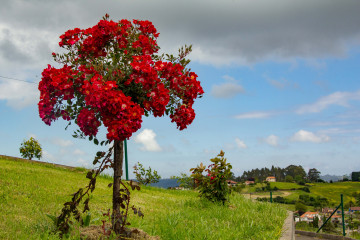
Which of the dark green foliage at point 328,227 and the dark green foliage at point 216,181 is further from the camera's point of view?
the dark green foliage at point 328,227

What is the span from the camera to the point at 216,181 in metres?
9.23

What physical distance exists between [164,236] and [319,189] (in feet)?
216

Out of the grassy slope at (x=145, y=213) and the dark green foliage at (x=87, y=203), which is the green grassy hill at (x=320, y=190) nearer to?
the grassy slope at (x=145, y=213)

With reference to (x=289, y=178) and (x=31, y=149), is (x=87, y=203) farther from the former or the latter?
(x=289, y=178)

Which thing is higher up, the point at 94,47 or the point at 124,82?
the point at 94,47

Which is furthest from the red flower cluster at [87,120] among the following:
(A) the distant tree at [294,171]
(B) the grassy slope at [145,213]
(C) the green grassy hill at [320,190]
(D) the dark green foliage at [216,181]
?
(A) the distant tree at [294,171]

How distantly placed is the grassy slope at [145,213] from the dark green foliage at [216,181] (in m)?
0.36

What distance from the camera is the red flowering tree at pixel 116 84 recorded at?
14.2ft

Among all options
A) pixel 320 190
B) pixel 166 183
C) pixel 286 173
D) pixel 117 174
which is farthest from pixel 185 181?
Result: pixel 320 190

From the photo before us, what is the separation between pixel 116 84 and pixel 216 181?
534 cm

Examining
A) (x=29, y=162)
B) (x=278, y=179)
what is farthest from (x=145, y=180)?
(x=278, y=179)

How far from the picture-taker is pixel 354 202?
16.0 meters

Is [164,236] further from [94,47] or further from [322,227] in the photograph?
[322,227]

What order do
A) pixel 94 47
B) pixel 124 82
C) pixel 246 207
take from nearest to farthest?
pixel 124 82, pixel 94 47, pixel 246 207
